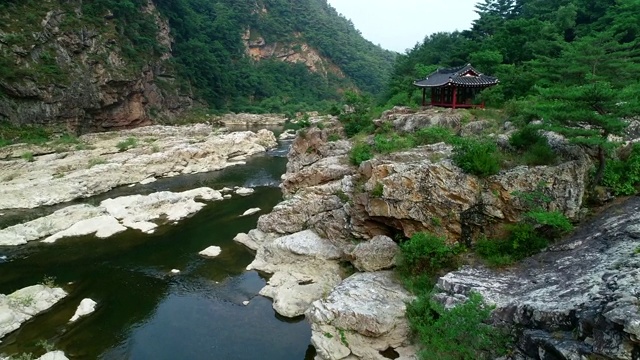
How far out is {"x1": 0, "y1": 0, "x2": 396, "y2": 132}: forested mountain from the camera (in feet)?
131

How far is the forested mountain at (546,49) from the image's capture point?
14.5 m

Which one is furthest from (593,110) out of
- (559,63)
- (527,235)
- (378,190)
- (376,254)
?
(376,254)

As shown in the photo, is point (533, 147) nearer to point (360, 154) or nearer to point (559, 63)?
point (559, 63)

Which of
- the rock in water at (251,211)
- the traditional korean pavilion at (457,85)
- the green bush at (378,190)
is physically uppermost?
the traditional korean pavilion at (457,85)

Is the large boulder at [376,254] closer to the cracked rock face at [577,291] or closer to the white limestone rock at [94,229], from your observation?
the cracked rock face at [577,291]

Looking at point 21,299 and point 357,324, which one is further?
point 21,299

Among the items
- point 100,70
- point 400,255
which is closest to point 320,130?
point 400,255

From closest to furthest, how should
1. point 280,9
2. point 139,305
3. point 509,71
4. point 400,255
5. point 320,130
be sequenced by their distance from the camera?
point 400,255
point 139,305
point 509,71
point 320,130
point 280,9

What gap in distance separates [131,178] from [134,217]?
31.2 ft

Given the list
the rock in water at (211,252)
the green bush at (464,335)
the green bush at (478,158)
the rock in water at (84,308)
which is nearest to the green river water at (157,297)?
the rock in water at (84,308)

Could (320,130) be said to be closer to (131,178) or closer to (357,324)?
(131,178)

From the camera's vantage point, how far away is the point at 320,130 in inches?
1190

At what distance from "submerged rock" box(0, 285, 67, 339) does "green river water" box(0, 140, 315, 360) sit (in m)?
0.26

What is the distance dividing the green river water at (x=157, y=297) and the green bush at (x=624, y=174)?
1058 centimetres
